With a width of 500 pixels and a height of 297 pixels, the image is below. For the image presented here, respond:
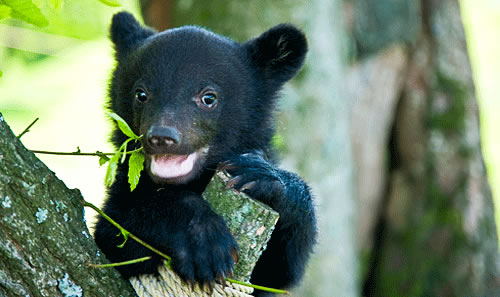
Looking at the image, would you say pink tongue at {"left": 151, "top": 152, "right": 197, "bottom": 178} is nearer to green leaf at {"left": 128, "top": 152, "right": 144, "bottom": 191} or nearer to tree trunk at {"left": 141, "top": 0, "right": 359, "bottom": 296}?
green leaf at {"left": 128, "top": 152, "right": 144, "bottom": 191}

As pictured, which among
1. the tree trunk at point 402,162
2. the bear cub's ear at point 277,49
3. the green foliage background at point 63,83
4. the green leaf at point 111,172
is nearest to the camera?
the green leaf at point 111,172

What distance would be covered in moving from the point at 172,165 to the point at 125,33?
142 cm

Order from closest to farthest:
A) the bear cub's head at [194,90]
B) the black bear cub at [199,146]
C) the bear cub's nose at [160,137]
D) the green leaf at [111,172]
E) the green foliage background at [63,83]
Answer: the green leaf at [111,172]
the black bear cub at [199,146]
the bear cub's nose at [160,137]
the bear cub's head at [194,90]
the green foliage background at [63,83]

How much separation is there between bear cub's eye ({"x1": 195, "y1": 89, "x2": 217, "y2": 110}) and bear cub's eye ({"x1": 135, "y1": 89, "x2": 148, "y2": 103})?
0.97 feet

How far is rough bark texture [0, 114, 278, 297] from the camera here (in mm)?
2719

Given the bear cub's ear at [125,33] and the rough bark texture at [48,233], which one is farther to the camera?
the bear cub's ear at [125,33]

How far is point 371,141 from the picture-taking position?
990 centimetres

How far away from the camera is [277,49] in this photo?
15.1ft

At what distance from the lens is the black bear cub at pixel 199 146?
328cm

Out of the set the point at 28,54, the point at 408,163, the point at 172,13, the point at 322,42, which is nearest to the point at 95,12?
the point at 28,54

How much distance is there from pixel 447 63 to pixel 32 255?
296 inches

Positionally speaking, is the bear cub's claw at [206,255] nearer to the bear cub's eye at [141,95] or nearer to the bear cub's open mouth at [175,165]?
the bear cub's open mouth at [175,165]

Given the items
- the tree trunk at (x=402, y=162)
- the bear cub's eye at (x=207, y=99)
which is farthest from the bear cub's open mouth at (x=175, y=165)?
the tree trunk at (x=402, y=162)

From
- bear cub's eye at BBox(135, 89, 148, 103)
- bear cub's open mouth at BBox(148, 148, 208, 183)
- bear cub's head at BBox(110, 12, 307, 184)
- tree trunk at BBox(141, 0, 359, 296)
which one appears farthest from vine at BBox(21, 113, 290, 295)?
tree trunk at BBox(141, 0, 359, 296)
